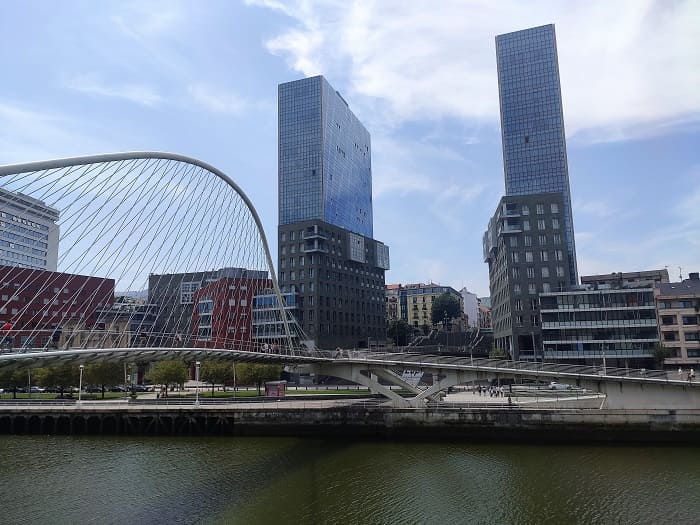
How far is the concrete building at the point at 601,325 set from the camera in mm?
63906

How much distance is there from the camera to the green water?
20.2 meters

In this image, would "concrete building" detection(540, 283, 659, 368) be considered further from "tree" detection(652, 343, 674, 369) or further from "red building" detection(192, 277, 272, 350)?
"red building" detection(192, 277, 272, 350)

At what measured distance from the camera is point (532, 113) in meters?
116

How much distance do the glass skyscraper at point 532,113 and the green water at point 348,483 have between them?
311 ft

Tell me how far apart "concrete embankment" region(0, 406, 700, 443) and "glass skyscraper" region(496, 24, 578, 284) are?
88320mm

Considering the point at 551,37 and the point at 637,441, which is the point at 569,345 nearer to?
the point at 637,441

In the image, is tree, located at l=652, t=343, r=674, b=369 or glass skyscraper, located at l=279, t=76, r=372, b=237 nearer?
tree, located at l=652, t=343, r=674, b=369

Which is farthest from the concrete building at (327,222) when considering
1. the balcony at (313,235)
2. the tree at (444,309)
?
the tree at (444,309)

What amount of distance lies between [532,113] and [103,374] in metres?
103

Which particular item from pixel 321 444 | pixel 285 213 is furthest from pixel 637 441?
pixel 285 213

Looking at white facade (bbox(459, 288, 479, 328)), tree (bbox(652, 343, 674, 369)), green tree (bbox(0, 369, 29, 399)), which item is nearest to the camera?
green tree (bbox(0, 369, 29, 399))

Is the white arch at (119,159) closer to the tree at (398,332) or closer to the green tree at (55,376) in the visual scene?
the green tree at (55,376)

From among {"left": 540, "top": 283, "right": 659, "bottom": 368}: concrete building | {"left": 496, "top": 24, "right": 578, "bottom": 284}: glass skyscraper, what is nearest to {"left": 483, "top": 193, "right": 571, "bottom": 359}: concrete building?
{"left": 540, "top": 283, "right": 659, "bottom": 368}: concrete building

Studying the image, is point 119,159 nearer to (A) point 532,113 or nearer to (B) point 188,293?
(B) point 188,293
